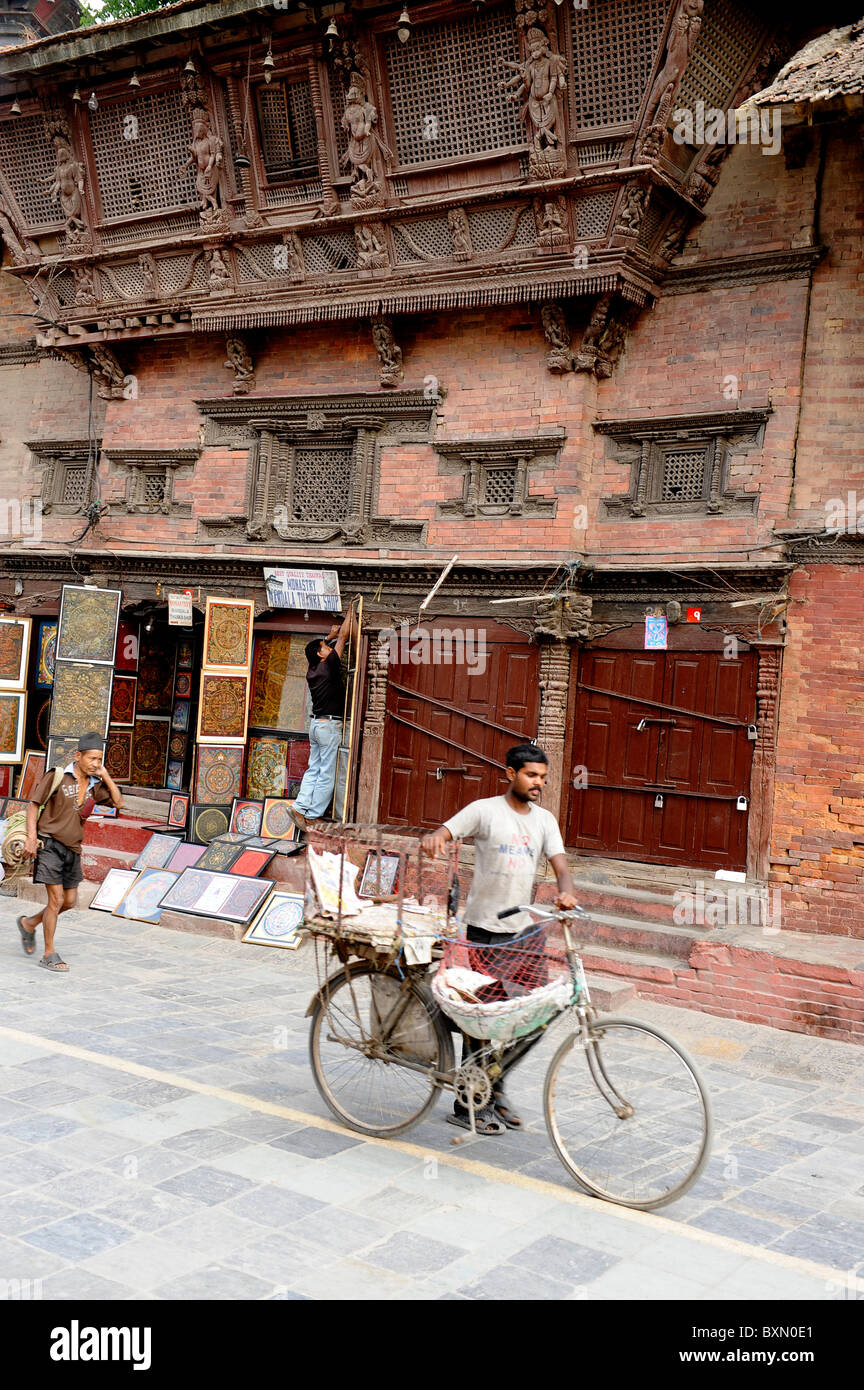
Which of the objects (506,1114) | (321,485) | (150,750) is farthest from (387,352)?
(506,1114)

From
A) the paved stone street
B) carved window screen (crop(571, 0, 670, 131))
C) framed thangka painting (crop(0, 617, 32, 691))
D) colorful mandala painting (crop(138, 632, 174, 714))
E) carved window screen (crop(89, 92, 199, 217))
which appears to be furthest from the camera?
colorful mandala painting (crop(138, 632, 174, 714))

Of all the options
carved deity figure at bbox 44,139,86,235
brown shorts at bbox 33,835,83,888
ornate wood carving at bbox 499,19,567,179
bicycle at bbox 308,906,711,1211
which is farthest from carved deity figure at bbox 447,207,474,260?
bicycle at bbox 308,906,711,1211

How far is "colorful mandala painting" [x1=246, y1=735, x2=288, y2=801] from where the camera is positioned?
1425 cm

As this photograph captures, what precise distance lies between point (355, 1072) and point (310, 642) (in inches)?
299

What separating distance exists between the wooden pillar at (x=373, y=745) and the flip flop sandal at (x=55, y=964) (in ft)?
14.3

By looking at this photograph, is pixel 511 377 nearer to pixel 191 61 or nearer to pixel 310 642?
pixel 310 642

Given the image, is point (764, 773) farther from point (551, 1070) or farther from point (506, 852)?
point (551, 1070)

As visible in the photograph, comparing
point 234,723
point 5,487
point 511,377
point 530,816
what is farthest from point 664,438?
point 5,487

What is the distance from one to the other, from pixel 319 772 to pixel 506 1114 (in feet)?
25.2

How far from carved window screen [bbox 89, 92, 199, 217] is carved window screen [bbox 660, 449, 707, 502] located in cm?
696

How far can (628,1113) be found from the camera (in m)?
5.23

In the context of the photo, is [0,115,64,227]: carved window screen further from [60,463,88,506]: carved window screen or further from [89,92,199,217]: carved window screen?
[60,463,88,506]: carved window screen

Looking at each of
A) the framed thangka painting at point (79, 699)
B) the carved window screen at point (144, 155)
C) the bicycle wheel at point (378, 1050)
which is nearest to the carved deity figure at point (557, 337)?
the carved window screen at point (144, 155)

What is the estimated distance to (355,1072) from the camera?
623cm
